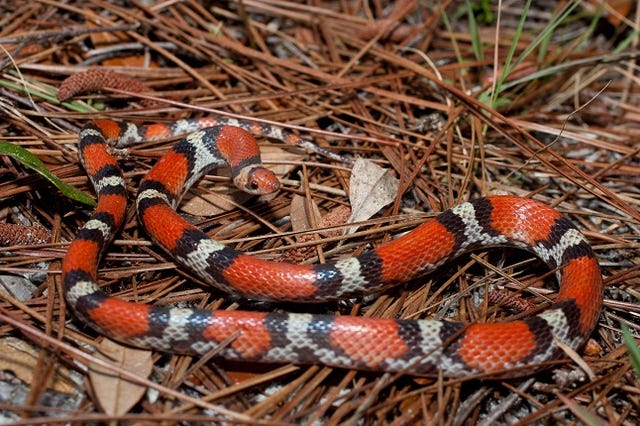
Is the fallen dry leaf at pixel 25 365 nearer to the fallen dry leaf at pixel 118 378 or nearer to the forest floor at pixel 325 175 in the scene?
the forest floor at pixel 325 175

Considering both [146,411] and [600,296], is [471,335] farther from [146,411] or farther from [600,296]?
[146,411]

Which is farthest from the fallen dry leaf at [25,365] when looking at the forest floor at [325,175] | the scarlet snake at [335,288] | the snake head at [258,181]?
the snake head at [258,181]

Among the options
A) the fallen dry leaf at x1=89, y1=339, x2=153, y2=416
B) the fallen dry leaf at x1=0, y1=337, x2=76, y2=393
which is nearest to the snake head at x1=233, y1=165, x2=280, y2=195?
the fallen dry leaf at x1=89, y1=339, x2=153, y2=416

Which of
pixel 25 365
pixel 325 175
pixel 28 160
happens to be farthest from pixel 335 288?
pixel 28 160

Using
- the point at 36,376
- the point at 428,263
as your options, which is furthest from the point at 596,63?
the point at 36,376

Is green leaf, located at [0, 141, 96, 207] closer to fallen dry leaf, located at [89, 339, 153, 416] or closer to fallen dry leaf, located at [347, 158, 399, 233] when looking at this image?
fallen dry leaf, located at [89, 339, 153, 416]

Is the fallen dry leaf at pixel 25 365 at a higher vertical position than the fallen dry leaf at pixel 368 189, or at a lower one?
lower
